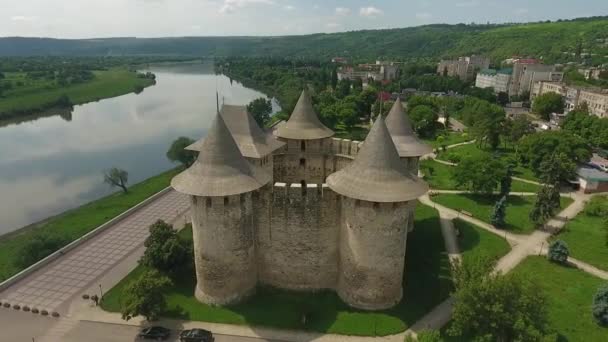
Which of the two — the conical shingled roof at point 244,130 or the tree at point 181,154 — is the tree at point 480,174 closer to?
the conical shingled roof at point 244,130

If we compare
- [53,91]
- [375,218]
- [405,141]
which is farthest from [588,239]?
[53,91]

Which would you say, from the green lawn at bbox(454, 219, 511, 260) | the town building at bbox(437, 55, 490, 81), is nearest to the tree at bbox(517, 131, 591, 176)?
the green lawn at bbox(454, 219, 511, 260)

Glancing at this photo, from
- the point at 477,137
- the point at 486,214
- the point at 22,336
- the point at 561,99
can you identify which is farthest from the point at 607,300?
the point at 561,99

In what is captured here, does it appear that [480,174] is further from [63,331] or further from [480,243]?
[63,331]

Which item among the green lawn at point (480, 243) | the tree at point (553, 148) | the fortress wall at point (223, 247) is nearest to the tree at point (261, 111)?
the tree at point (553, 148)

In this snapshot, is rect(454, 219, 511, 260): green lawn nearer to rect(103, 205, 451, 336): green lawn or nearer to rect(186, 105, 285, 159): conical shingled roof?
rect(103, 205, 451, 336): green lawn

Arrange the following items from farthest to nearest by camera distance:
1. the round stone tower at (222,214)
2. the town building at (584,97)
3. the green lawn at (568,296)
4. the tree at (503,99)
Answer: the tree at (503,99) < the town building at (584,97) < the green lawn at (568,296) < the round stone tower at (222,214)

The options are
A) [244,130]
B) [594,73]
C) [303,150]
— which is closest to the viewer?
[244,130]
